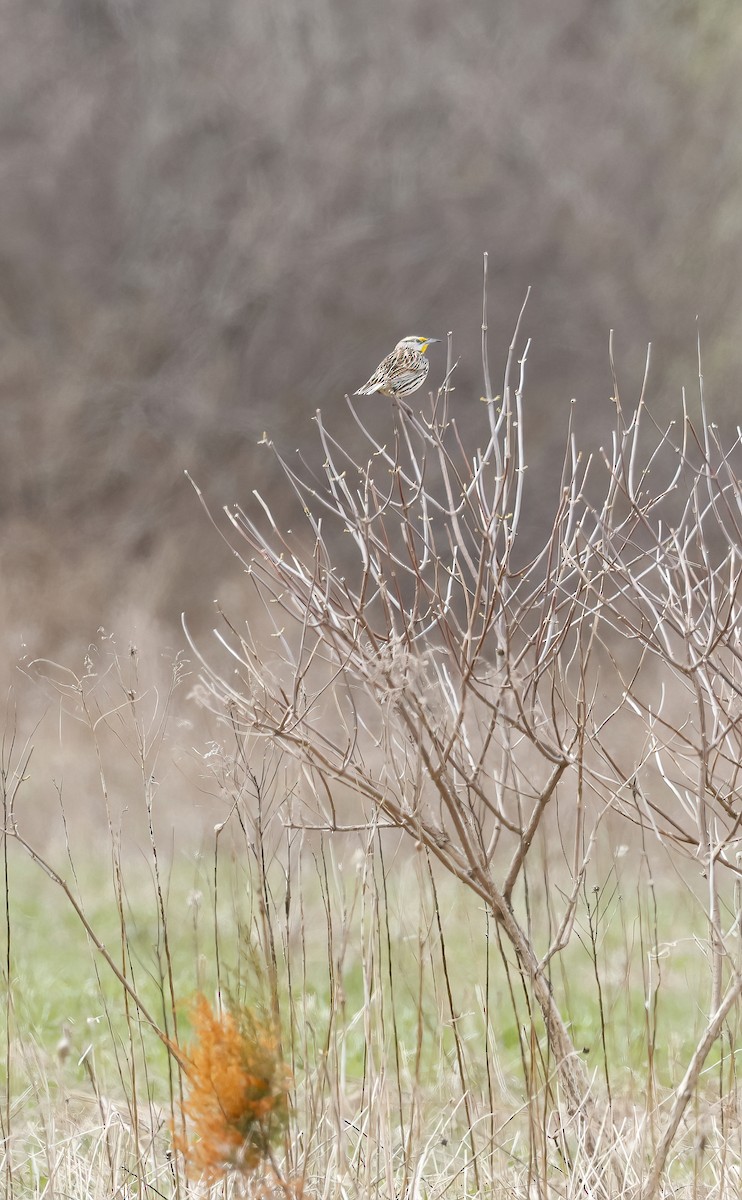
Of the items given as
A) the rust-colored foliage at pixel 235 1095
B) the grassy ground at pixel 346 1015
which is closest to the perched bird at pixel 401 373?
the grassy ground at pixel 346 1015

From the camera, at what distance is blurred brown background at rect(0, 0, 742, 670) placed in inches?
440

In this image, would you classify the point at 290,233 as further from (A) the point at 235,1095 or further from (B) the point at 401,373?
(A) the point at 235,1095

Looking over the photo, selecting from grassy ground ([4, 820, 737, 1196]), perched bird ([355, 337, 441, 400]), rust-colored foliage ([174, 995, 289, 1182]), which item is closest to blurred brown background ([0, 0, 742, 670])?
grassy ground ([4, 820, 737, 1196])

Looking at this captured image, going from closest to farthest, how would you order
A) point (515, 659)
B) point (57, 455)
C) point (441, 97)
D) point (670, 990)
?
point (515, 659), point (670, 990), point (57, 455), point (441, 97)

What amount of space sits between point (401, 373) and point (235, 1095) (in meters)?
1.09

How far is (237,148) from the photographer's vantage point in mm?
11586

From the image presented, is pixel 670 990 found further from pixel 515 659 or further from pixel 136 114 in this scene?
pixel 136 114

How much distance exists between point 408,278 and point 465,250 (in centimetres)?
59

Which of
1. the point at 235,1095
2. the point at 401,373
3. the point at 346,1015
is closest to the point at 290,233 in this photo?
the point at 346,1015

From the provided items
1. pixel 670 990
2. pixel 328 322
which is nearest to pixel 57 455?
pixel 328 322

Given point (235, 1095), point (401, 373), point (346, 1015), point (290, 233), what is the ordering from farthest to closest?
point (290, 233), point (346, 1015), point (401, 373), point (235, 1095)

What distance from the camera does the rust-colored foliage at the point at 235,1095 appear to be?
1.46 m

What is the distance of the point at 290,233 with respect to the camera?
11438 mm

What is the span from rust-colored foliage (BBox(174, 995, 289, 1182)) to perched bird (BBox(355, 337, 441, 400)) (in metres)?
0.94
